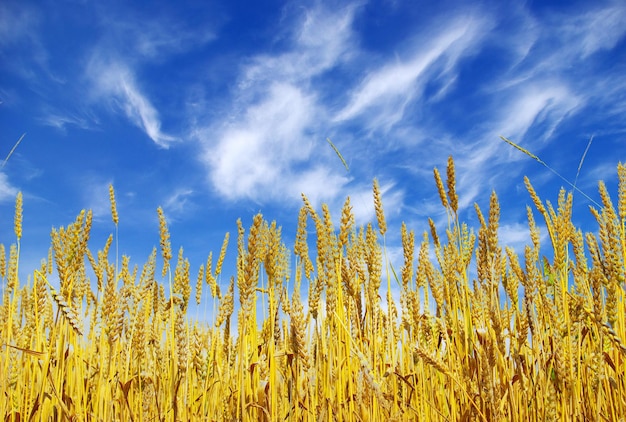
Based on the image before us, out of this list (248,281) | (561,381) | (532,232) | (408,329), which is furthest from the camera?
(532,232)

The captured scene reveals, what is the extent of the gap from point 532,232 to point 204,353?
1.71 m

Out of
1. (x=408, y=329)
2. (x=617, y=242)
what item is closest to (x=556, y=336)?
(x=617, y=242)

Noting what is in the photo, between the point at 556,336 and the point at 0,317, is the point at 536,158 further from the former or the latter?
the point at 0,317

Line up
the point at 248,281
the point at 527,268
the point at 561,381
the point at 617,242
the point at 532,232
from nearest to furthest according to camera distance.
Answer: the point at 248,281
the point at 561,381
the point at 617,242
the point at 527,268
the point at 532,232

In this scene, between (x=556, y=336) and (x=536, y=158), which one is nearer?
(x=556, y=336)

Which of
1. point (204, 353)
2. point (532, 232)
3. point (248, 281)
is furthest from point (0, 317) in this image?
point (532, 232)

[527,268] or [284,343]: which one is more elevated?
[527,268]

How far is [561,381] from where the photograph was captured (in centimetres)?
137

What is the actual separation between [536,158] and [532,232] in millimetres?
817

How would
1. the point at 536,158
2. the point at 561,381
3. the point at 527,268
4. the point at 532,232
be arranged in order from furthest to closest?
the point at 532,232 < the point at 527,268 < the point at 536,158 < the point at 561,381

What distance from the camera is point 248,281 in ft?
3.88

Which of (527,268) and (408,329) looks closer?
(527,268)

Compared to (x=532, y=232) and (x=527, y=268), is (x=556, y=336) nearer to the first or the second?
(x=527, y=268)

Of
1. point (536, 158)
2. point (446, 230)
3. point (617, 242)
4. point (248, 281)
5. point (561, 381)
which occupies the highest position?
point (536, 158)
